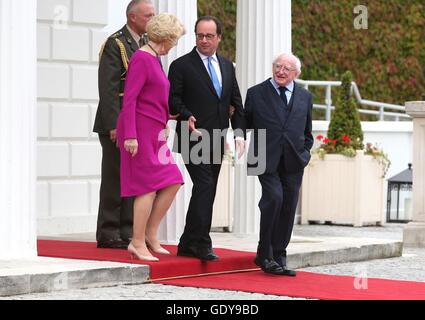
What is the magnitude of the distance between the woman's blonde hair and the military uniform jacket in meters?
0.68

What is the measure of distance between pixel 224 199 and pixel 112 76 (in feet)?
18.4

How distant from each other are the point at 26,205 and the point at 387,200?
10858 millimetres

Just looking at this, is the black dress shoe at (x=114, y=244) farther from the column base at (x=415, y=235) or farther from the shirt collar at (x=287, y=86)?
the column base at (x=415, y=235)

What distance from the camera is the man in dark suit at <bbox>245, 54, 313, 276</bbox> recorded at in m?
10.7

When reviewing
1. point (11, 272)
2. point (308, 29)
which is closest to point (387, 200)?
point (308, 29)

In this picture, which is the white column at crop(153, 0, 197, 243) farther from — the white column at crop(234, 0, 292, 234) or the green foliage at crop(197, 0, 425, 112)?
the green foliage at crop(197, 0, 425, 112)

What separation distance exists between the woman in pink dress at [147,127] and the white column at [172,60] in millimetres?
1701

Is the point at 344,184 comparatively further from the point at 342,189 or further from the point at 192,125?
the point at 192,125

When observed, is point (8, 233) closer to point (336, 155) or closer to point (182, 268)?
point (182, 268)

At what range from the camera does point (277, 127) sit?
10727 mm

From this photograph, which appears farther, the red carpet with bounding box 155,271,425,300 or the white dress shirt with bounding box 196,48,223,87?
the white dress shirt with bounding box 196,48,223,87

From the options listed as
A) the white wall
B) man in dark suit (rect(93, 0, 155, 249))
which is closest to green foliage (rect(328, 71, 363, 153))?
the white wall

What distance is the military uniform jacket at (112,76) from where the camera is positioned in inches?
433

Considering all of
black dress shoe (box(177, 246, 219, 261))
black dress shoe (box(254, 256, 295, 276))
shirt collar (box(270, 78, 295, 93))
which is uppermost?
shirt collar (box(270, 78, 295, 93))
